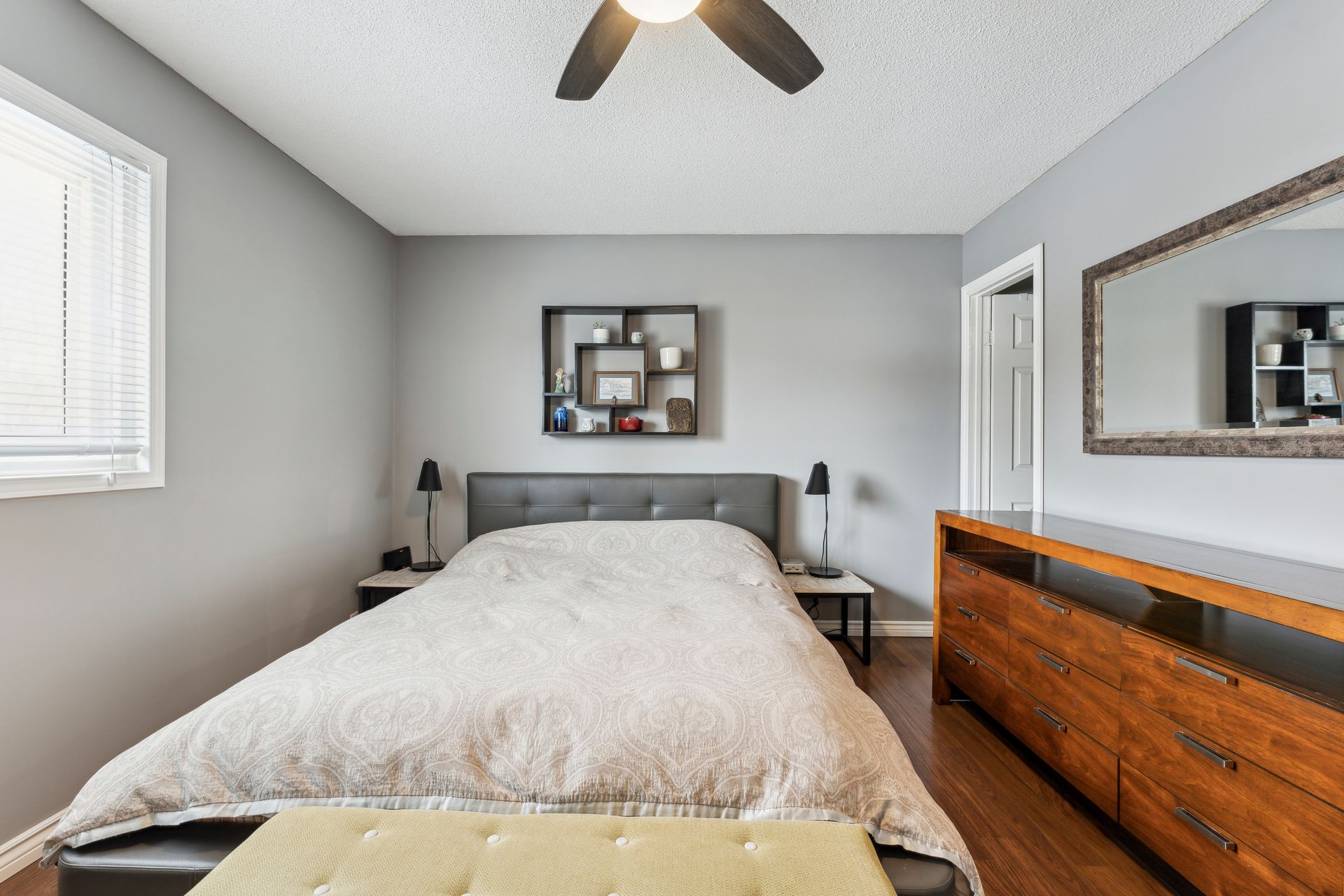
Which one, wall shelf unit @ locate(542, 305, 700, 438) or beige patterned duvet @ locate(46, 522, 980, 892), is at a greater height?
wall shelf unit @ locate(542, 305, 700, 438)

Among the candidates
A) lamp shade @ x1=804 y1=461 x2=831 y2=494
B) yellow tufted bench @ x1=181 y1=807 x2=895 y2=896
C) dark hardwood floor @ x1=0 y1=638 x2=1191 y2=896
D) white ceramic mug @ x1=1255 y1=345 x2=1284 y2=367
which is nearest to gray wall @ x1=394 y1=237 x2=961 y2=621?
lamp shade @ x1=804 y1=461 x2=831 y2=494

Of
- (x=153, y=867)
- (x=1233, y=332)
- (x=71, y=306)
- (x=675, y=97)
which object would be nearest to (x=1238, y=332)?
(x=1233, y=332)

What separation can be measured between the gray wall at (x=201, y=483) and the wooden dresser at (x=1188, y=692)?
3054mm

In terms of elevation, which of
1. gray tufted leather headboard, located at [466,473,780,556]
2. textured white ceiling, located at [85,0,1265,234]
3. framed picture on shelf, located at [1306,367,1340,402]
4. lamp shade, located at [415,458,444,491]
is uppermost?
textured white ceiling, located at [85,0,1265,234]

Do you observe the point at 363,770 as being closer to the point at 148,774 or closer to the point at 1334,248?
the point at 148,774

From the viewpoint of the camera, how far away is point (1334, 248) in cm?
153

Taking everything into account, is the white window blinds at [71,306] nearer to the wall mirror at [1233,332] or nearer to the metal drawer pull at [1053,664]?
the metal drawer pull at [1053,664]

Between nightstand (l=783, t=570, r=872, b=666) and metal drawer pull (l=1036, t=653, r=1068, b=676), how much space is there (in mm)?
1014

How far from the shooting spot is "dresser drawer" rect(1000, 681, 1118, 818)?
177 cm

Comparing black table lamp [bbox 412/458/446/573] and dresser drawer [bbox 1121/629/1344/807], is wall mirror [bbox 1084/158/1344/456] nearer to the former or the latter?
dresser drawer [bbox 1121/629/1344/807]

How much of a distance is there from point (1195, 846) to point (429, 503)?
142 inches

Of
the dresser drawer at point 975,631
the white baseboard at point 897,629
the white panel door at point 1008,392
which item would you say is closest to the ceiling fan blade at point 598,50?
the dresser drawer at point 975,631

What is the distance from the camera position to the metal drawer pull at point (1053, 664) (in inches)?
77.0

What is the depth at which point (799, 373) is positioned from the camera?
362cm
